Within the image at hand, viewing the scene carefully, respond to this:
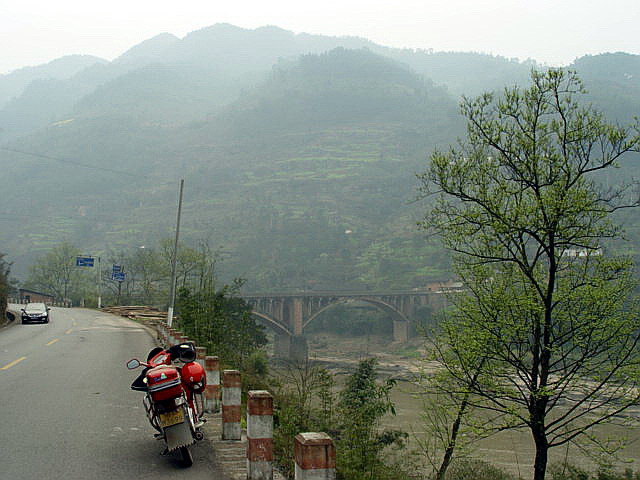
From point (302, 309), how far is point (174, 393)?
66.2 meters

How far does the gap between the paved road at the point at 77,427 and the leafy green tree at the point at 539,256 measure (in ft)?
24.8

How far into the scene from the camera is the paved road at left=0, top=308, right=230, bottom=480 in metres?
6.13

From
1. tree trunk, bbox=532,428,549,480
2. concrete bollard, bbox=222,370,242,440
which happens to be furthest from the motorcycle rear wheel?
tree trunk, bbox=532,428,549,480

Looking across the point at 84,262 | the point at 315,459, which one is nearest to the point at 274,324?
the point at 84,262

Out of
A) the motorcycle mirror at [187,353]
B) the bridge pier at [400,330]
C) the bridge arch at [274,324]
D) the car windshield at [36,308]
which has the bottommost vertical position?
the bridge pier at [400,330]

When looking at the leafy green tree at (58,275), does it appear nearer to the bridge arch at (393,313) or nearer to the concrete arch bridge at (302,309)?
the concrete arch bridge at (302,309)

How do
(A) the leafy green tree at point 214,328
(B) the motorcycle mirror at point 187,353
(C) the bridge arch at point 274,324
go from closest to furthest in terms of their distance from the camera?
(B) the motorcycle mirror at point 187,353, (A) the leafy green tree at point 214,328, (C) the bridge arch at point 274,324

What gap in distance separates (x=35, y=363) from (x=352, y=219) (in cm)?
15473

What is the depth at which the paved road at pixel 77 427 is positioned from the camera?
6.13m

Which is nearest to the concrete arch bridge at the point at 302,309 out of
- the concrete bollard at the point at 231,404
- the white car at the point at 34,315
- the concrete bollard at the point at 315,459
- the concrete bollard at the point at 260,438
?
the white car at the point at 34,315

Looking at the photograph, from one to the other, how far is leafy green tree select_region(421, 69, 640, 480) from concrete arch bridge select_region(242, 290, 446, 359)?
4839cm

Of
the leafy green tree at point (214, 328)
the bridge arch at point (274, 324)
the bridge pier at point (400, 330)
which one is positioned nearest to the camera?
the leafy green tree at point (214, 328)

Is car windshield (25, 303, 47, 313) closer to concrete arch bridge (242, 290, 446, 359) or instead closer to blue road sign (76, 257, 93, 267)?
blue road sign (76, 257, 93, 267)

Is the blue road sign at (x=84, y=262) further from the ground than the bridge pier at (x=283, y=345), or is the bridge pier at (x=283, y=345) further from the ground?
the blue road sign at (x=84, y=262)
